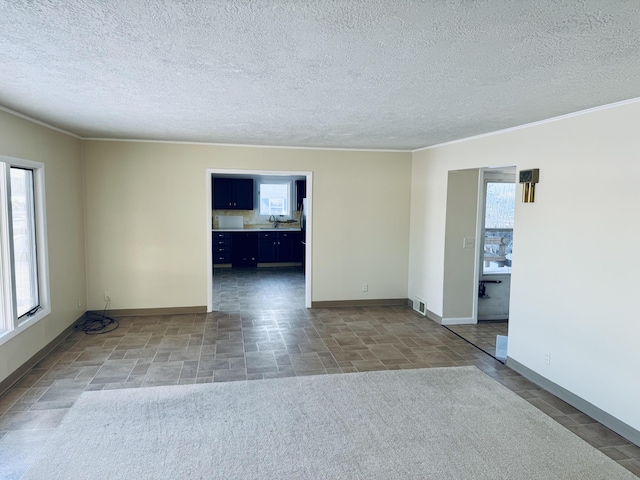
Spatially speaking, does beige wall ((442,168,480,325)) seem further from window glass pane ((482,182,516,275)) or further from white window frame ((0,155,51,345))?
white window frame ((0,155,51,345))

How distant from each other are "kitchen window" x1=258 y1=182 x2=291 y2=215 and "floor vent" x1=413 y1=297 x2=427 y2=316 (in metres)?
5.26

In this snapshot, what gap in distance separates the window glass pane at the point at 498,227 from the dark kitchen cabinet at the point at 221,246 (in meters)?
5.85

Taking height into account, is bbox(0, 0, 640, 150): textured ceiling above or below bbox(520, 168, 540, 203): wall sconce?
above

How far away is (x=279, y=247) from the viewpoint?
10.1 meters

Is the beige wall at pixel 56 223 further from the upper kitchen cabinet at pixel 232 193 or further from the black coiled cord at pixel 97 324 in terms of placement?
the upper kitchen cabinet at pixel 232 193

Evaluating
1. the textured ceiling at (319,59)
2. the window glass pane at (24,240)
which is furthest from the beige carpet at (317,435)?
the textured ceiling at (319,59)

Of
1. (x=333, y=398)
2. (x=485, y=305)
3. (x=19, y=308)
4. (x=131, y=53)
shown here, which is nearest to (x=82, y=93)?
(x=131, y=53)

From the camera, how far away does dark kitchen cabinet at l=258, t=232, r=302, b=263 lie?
9969 millimetres

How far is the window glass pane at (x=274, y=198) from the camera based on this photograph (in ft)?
34.9

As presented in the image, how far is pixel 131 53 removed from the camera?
7.03 ft

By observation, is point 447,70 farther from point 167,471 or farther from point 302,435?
point 167,471

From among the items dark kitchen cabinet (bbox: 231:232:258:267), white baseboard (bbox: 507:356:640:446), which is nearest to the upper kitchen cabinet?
Answer: dark kitchen cabinet (bbox: 231:232:258:267)

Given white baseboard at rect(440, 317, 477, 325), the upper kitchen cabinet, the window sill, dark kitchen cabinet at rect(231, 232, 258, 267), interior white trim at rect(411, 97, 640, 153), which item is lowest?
white baseboard at rect(440, 317, 477, 325)

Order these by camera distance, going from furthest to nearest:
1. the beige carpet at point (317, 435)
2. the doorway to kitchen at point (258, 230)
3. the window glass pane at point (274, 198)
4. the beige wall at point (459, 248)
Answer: the window glass pane at point (274, 198)
the doorway to kitchen at point (258, 230)
the beige wall at point (459, 248)
the beige carpet at point (317, 435)
